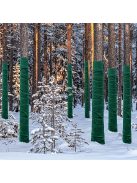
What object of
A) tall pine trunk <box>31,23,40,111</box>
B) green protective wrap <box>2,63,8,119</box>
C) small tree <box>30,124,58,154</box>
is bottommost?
small tree <box>30,124,58,154</box>

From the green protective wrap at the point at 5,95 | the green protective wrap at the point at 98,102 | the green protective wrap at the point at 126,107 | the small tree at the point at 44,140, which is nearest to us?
the small tree at the point at 44,140

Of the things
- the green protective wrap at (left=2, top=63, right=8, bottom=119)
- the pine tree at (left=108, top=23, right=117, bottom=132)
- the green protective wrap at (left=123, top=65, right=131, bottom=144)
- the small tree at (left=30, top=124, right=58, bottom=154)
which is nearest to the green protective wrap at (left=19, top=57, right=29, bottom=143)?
the small tree at (left=30, top=124, right=58, bottom=154)

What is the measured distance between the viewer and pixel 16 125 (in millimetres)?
18938

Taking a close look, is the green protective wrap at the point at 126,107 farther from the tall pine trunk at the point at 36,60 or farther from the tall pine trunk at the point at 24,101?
the tall pine trunk at the point at 36,60

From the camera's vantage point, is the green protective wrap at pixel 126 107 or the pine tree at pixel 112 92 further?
the pine tree at pixel 112 92

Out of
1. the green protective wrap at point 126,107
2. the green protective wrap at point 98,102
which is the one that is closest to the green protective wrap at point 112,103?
the green protective wrap at point 126,107

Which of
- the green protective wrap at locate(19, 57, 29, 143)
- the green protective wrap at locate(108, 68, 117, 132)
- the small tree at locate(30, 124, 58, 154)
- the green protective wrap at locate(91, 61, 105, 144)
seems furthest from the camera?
the green protective wrap at locate(108, 68, 117, 132)

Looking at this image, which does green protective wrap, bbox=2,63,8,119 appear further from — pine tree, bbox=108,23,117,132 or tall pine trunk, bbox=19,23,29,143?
tall pine trunk, bbox=19,23,29,143

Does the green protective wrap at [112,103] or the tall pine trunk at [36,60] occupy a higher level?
the tall pine trunk at [36,60]

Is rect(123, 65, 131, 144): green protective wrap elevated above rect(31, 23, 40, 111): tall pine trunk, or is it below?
below

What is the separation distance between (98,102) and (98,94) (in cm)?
31

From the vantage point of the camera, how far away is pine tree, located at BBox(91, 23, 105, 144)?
15516 millimetres

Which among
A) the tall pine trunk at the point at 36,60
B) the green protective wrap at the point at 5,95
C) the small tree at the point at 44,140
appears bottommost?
the small tree at the point at 44,140

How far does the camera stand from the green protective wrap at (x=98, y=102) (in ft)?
50.9
